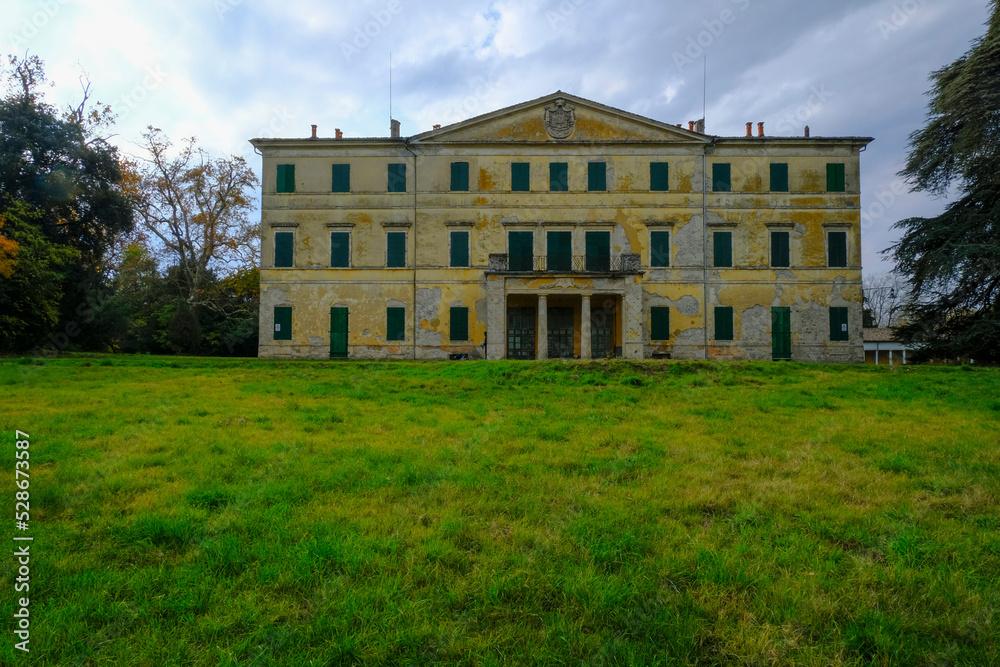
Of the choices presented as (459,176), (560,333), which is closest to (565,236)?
(560,333)

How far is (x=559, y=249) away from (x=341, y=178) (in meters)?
10.9

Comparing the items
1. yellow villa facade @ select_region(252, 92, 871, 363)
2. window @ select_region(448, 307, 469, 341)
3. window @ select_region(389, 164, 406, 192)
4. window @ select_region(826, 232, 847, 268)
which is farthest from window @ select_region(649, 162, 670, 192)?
window @ select_region(389, 164, 406, 192)

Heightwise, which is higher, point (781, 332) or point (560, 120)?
point (560, 120)

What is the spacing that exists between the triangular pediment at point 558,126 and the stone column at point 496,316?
24.2 feet

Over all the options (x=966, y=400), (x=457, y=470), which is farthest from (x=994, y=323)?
(x=457, y=470)

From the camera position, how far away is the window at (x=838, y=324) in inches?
947

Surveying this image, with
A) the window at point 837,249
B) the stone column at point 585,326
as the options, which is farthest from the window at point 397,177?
the window at point 837,249

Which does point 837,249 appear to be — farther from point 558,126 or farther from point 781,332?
point 558,126

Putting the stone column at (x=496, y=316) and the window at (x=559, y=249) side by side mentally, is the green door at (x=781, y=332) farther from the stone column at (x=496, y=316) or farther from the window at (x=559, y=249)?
the stone column at (x=496, y=316)

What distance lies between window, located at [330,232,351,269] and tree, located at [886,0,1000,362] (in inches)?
957

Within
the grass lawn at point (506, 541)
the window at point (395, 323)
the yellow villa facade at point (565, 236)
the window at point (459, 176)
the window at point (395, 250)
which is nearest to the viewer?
the grass lawn at point (506, 541)

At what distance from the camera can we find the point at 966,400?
32.2ft

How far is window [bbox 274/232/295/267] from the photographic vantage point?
24.7 meters

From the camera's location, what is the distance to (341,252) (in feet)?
80.9
